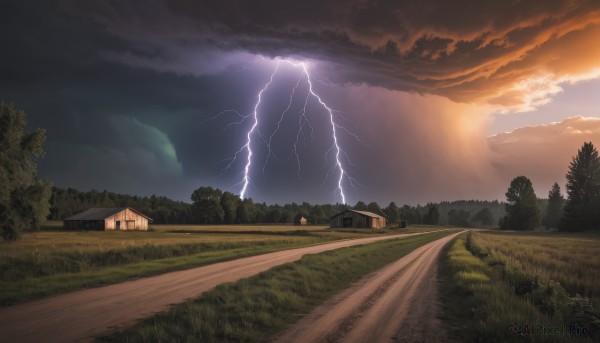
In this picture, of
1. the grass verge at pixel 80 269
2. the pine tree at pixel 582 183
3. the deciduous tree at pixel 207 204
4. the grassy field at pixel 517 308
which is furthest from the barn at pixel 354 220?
the grassy field at pixel 517 308

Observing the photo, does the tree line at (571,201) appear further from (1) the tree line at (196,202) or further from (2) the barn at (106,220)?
(2) the barn at (106,220)

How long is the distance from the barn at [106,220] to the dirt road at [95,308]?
70.7m

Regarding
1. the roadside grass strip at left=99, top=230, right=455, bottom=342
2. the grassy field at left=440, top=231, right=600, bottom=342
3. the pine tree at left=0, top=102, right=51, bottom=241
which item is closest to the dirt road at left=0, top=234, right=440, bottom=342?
the roadside grass strip at left=99, top=230, right=455, bottom=342

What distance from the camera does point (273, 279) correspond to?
51.5 ft

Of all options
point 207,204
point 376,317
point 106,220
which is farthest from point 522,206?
point 376,317

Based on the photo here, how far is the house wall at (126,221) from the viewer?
259ft

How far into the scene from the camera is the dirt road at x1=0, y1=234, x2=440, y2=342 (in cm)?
878

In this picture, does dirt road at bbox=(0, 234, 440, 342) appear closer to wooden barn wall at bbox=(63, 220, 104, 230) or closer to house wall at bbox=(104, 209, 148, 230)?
house wall at bbox=(104, 209, 148, 230)

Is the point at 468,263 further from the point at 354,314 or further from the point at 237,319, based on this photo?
the point at 237,319

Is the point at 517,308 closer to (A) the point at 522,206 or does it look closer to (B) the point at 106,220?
(B) the point at 106,220

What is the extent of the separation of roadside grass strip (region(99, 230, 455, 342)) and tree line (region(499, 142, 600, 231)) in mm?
83906

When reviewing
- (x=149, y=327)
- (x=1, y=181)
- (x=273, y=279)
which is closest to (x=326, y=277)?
(x=273, y=279)

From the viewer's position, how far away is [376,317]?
10.5 meters

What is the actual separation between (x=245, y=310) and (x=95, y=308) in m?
4.52
